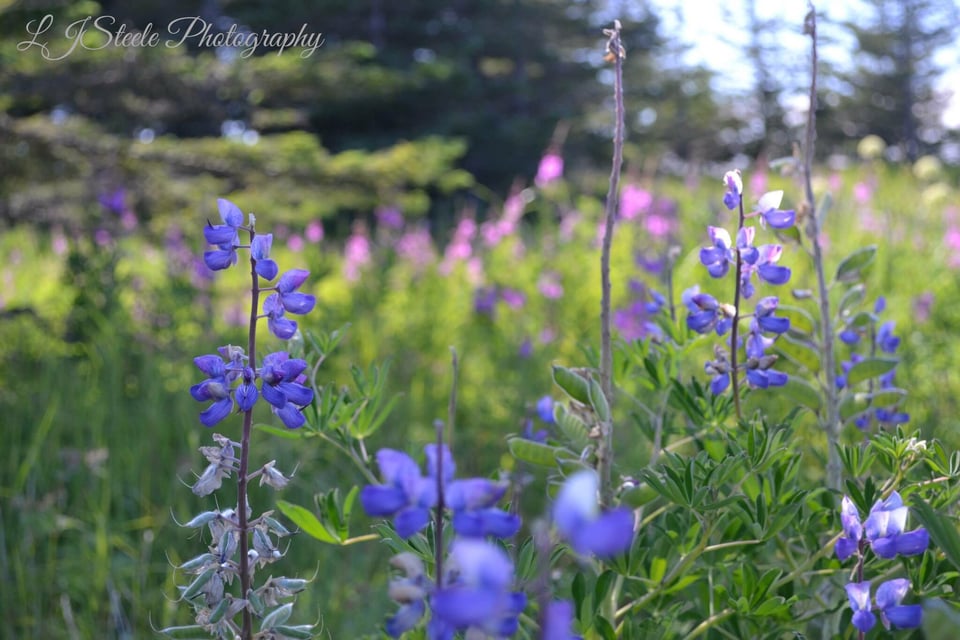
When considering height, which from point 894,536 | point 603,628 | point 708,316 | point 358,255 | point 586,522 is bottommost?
point 603,628

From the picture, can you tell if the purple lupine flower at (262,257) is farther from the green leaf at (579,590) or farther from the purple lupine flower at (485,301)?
the purple lupine flower at (485,301)

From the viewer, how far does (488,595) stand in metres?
0.45

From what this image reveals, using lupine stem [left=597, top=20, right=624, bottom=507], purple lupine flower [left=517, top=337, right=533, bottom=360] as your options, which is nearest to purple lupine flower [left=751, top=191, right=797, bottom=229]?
lupine stem [left=597, top=20, right=624, bottom=507]

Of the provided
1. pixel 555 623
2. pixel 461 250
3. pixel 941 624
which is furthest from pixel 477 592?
pixel 461 250

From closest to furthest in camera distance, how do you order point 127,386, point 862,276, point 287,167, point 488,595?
point 488,595 < point 862,276 < point 127,386 < point 287,167

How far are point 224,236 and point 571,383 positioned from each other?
40cm

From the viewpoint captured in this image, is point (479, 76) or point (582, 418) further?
point (479, 76)

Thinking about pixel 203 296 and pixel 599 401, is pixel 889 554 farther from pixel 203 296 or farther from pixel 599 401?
pixel 203 296

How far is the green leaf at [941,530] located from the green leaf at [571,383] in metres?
0.34

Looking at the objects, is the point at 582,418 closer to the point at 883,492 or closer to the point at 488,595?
the point at 883,492

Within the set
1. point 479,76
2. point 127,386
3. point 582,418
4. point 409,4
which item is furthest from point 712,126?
point 582,418

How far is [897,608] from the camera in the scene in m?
0.79

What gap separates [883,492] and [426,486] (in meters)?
0.64

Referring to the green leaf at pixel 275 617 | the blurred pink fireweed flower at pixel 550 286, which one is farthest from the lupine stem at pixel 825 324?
the blurred pink fireweed flower at pixel 550 286
